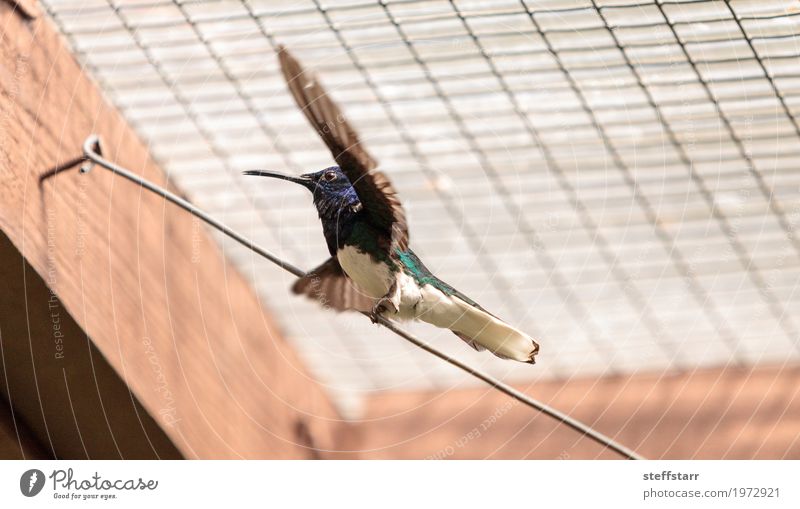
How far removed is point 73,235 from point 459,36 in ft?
1.59

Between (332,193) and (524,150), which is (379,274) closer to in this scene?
(332,193)

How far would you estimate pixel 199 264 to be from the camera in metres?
1.39

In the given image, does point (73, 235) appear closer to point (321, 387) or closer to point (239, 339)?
point (239, 339)

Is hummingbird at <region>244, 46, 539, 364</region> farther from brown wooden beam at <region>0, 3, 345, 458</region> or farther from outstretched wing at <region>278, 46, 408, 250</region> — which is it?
Answer: brown wooden beam at <region>0, 3, 345, 458</region>

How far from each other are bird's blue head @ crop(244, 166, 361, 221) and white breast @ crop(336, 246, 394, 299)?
0.04 m

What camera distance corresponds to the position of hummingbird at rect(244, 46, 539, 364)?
3.49 ft

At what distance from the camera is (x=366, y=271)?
3.56 feet

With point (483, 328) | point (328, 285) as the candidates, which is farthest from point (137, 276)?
point (483, 328)

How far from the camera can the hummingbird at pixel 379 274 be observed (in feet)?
3.49

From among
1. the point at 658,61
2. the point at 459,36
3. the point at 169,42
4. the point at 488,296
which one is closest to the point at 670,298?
the point at 488,296

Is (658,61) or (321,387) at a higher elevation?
(658,61)
